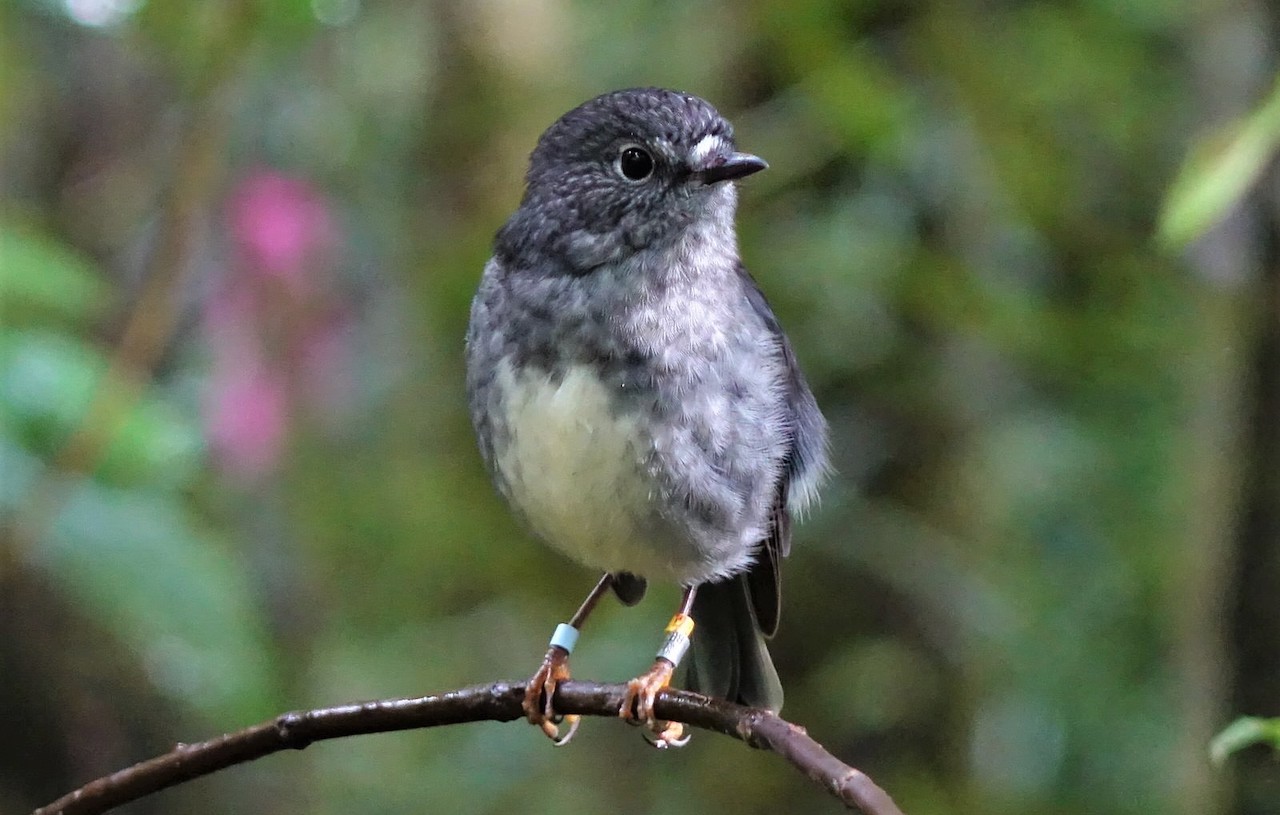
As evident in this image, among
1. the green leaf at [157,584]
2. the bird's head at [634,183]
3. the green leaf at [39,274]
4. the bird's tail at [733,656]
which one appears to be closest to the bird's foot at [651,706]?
the bird's tail at [733,656]

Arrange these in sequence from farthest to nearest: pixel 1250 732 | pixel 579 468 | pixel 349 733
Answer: pixel 579 468, pixel 349 733, pixel 1250 732

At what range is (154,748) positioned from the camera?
168 inches

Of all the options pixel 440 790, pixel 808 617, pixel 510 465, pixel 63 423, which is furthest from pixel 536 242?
pixel 440 790

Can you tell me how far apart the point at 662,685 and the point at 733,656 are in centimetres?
63

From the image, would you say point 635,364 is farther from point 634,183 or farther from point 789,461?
point 789,461

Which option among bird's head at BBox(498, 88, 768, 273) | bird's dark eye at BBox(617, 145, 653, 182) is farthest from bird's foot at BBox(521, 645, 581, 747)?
bird's dark eye at BBox(617, 145, 653, 182)

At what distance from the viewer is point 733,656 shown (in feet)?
10.0

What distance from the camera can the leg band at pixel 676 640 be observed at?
8.55 feet

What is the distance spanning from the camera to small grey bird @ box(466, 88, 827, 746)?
2.33 meters

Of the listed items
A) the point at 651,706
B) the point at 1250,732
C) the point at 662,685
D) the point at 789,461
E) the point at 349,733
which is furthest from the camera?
the point at 789,461

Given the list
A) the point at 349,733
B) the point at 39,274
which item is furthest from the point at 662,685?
the point at 39,274

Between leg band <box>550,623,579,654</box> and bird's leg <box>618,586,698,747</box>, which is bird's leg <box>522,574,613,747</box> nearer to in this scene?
leg band <box>550,623,579,654</box>

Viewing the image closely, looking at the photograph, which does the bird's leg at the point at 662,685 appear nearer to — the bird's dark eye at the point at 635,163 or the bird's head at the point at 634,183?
the bird's head at the point at 634,183

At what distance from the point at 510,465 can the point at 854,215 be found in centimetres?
215
